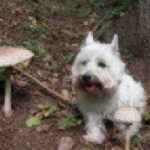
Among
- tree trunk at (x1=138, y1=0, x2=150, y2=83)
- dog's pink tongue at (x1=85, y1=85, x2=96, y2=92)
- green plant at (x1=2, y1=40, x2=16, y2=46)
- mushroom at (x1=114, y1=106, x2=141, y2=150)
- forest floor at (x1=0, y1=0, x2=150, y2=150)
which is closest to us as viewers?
mushroom at (x1=114, y1=106, x2=141, y2=150)

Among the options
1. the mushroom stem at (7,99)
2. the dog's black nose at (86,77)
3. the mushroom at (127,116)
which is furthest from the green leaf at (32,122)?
the mushroom at (127,116)

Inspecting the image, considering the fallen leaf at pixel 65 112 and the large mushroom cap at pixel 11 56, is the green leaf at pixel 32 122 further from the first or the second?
the large mushroom cap at pixel 11 56

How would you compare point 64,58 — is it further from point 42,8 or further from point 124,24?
point 42,8

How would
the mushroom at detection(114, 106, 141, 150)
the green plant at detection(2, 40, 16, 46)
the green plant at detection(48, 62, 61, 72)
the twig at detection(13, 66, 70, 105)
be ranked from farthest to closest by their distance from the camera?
the green plant at detection(2, 40, 16, 46)
the green plant at detection(48, 62, 61, 72)
the twig at detection(13, 66, 70, 105)
the mushroom at detection(114, 106, 141, 150)

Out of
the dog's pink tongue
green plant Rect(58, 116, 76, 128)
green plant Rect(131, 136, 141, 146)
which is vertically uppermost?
the dog's pink tongue

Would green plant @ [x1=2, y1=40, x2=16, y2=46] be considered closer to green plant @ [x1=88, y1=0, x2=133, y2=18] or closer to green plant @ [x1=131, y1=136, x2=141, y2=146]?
green plant @ [x1=88, y1=0, x2=133, y2=18]

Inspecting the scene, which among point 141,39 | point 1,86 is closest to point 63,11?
point 141,39

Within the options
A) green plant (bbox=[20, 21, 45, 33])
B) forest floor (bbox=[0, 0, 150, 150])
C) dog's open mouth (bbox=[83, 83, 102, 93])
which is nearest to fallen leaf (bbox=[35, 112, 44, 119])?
forest floor (bbox=[0, 0, 150, 150])

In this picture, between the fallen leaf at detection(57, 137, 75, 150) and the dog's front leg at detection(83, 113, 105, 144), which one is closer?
the fallen leaf at detection(57, 137, 75, 150)

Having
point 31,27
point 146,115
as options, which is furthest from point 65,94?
point 31,27
